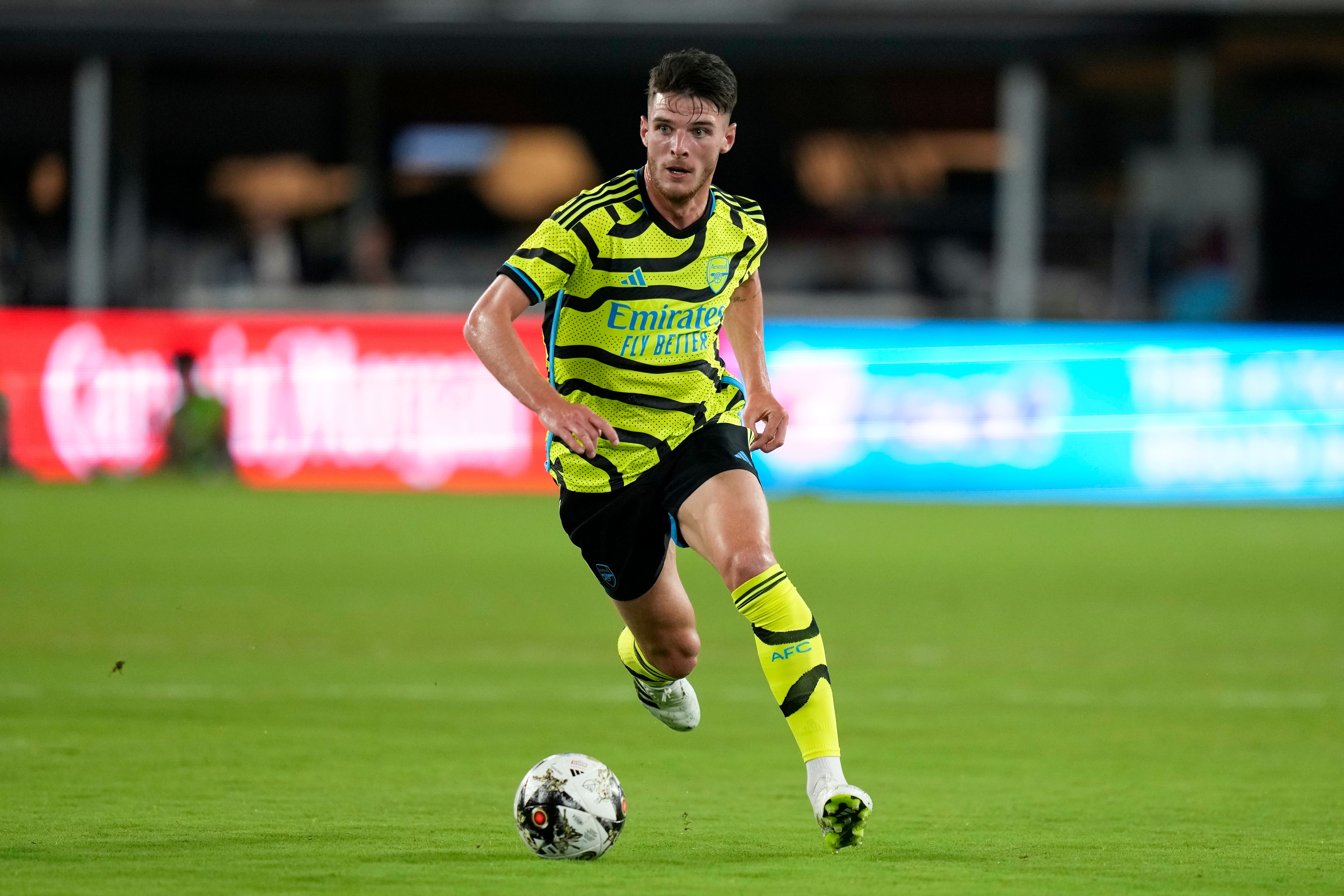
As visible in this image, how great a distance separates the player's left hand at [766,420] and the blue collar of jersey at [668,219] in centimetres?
54

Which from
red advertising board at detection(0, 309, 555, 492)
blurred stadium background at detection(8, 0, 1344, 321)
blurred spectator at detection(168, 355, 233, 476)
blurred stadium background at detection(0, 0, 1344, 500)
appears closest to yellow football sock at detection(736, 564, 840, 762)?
blurred stadium background at detection(0, 0, 1344, 500)

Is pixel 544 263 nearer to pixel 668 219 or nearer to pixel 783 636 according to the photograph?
pixel 668 219

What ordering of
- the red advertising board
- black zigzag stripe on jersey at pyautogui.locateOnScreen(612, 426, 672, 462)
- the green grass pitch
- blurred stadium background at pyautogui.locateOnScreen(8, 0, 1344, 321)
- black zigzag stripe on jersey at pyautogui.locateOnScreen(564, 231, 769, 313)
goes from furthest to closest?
1. blurred stadium background at pyautogui.locateOnScreen(8, 0, 1344, 321)
2. the red advertising board
3. black zigzag stripe on jersey at pyautogui.locateOnScreen(612, 426, 672, 462)
4. black zigzag stripe on jersey at pyautogui.locateOnScreen(564, 231, 769, 313)
5. the green grass pitch

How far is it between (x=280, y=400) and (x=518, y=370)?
13.1 metres

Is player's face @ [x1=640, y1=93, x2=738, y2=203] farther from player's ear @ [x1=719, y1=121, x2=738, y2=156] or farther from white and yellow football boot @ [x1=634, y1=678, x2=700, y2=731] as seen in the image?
white and yellow football boot @ [x1=634, y1=678, x2=700, y2=731]

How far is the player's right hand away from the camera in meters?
5.13

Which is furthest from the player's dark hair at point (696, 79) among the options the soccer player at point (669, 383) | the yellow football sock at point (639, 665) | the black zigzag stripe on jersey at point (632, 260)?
the yellow football sock at point (639, 665)

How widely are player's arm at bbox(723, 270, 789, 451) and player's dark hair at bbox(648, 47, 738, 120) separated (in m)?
0.61

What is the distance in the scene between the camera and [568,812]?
16.8 feet

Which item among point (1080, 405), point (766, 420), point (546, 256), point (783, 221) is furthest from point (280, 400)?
point (546, 256)

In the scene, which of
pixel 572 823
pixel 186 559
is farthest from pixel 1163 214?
pixel 572 823

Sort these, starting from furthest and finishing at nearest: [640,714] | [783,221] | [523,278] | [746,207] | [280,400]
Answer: [783,221] < [280,400] < [640,714] < [746,207] < [523,278]

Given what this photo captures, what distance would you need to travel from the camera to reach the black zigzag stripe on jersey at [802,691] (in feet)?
17.2

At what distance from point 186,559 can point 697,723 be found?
720 cm
